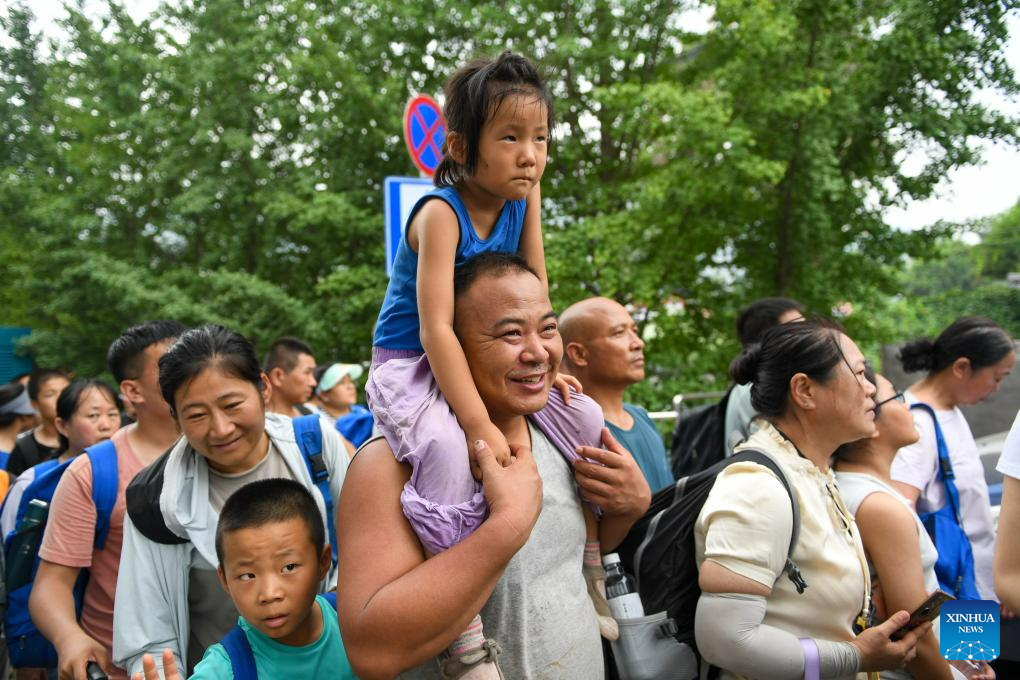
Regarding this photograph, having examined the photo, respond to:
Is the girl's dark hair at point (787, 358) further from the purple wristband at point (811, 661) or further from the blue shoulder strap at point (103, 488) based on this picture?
the blue shoulder strap at point (103, 488)

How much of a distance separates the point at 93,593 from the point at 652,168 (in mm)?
9853

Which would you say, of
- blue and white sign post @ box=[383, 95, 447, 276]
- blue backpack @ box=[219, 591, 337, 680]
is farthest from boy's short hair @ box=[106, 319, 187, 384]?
blue and white sign post @ box=[383, 95, 447, 276]

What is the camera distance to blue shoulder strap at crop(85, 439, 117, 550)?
2869 millimetres

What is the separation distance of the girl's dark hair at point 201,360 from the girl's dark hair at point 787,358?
173cm

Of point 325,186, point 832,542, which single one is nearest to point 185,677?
point 832,542

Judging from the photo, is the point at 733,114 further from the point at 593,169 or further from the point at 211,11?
the point at 211,11

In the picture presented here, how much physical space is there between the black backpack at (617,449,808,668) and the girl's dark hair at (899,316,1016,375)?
7.75 ft

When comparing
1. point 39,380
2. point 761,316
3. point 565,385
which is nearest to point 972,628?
point 565,385

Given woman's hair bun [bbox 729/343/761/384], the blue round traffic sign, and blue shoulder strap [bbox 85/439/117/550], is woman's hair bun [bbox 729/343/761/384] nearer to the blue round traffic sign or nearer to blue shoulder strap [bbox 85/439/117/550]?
blue shoulder strap [bbox 85/439/117/550]

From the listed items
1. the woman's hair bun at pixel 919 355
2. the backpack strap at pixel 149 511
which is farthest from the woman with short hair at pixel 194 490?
the woman's hair bun at pixel 919 355

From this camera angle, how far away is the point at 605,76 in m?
11.7

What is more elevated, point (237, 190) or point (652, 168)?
point (237, 190)

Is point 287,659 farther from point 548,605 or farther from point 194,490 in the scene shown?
point 548,605

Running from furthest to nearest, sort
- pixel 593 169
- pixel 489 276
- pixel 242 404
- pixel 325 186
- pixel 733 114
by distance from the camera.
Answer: pixel 325 186 < pixel 593 169 < pixel 733 114 < pixel 242 404 < pixel 489 276
